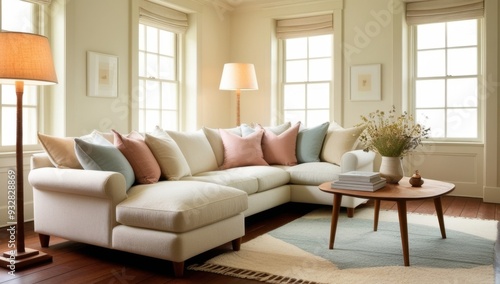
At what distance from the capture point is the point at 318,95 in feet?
21.6

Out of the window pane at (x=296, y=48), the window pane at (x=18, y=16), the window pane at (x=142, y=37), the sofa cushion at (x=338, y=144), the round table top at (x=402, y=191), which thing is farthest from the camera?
the window pane at (x=296, y=48)

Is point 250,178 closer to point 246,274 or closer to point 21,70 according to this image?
point 246,274

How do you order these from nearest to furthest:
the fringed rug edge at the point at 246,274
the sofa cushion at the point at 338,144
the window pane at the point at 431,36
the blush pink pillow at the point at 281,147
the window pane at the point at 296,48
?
the fringed rug edge at the point at 246,274 → the sofa cushion at the point at 338,144 → the blush pink pillow at the point at 281,147 → the window pane at the point at 431,36 → the window pane at the point at 296,48

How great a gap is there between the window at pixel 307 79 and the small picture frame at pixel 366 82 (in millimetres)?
411

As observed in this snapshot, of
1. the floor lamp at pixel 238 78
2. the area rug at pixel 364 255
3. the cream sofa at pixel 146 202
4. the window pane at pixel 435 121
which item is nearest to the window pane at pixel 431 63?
the window pane at pixel 435 121

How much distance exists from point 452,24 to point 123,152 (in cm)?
440

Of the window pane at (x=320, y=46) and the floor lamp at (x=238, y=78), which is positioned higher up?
the window pane at (x=320, y=46)

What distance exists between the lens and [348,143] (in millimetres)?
5031

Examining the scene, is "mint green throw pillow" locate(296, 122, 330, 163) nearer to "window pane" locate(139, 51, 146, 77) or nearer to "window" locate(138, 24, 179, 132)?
"window" locate(138, 24, 179, 132)

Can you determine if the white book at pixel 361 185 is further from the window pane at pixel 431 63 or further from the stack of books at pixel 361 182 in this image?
the window pane at pixel 431 63

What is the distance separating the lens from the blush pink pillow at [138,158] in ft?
11.8

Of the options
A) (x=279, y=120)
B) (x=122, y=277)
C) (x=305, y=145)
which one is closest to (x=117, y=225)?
(x=122, y=277)

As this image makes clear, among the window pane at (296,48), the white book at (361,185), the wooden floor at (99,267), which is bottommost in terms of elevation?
the wooden floor at (99,267)

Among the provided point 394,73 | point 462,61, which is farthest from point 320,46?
point 462,61
